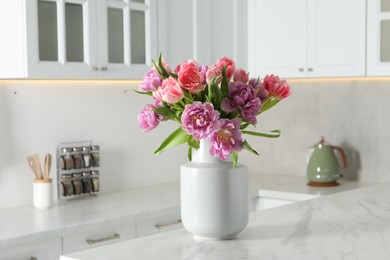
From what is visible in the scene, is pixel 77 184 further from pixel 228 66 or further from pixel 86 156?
pixel 228 66

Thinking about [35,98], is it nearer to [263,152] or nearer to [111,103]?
[111,103]

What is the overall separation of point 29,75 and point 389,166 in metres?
2.17

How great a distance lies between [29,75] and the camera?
288 cm

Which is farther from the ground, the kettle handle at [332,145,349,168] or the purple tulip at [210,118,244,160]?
the purple tulip at [210,118,244,160]

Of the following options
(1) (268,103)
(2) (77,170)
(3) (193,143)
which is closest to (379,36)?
(2) (77,170)

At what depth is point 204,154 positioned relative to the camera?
1708 mm

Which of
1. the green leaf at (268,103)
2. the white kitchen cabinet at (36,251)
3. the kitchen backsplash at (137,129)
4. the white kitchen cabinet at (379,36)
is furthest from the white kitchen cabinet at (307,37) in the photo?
the green leaf at (268,103)

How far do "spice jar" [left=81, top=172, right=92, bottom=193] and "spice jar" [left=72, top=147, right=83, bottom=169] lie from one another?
64 mm

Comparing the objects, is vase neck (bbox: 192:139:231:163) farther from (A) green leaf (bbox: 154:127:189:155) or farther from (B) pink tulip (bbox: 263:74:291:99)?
(B) pink tulip (bbox: 263:74:291:99)

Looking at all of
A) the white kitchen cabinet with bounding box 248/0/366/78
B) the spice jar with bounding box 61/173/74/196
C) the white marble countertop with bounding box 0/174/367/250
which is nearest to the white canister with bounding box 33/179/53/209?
the white marble countertop with bounding box 0/174/367/250

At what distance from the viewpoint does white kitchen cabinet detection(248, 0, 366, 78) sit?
11.5ft

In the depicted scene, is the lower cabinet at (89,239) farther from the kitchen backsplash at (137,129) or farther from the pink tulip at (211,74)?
the pink tulip at (211,74)

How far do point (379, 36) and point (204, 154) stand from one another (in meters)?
2.02

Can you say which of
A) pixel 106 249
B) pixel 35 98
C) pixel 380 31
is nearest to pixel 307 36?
pixel 380 31
